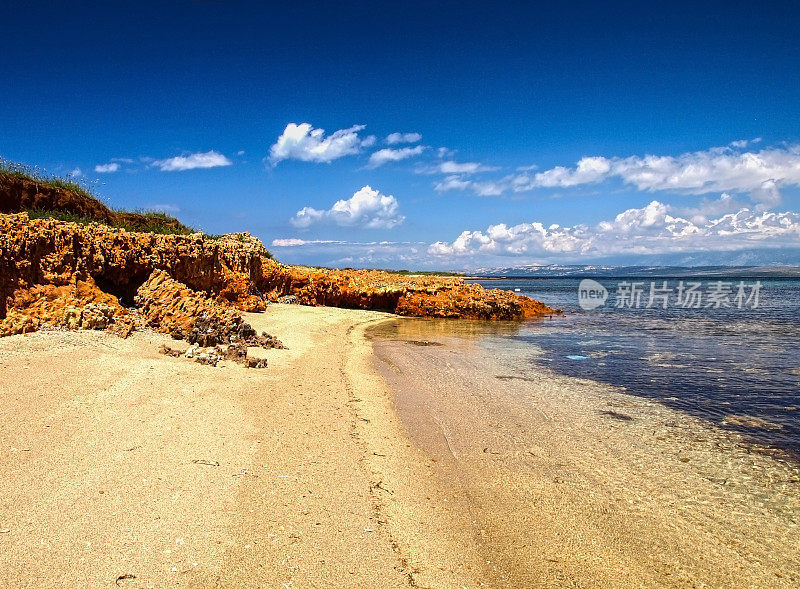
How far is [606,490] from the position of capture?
14.0ft

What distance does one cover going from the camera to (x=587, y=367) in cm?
993

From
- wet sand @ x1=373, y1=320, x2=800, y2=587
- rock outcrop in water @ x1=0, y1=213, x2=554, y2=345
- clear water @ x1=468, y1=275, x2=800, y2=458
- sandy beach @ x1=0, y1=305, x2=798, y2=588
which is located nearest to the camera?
sandy beach @ x1=0, y1=305, x2=798, y2=588

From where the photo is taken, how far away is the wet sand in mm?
3201

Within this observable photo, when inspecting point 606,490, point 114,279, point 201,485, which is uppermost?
point 114,279

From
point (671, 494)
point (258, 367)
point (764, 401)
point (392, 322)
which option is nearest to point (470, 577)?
point (671, 494)

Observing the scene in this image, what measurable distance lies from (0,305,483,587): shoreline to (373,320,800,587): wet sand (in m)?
0.45

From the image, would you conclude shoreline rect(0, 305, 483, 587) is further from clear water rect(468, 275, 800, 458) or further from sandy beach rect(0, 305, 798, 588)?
clear water rect(468, 275, 800, 458)

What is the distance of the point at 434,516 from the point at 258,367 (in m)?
A: 5.14

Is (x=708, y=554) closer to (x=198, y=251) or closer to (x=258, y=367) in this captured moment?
(x=258, y=367)

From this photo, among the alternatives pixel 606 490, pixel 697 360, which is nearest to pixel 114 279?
pixel 606 490

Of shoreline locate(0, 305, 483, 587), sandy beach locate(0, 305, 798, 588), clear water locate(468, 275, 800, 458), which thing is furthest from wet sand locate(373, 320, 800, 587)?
clear water locate(468, 275, 800, 458)

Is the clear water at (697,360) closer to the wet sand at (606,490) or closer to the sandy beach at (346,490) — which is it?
the wet sand at (606,490)

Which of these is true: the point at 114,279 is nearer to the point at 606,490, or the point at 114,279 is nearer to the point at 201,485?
the point at 201,485

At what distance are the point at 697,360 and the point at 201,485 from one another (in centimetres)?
1077
